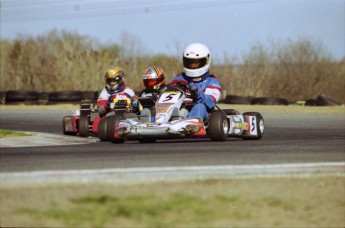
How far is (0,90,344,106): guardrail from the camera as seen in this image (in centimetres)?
3188

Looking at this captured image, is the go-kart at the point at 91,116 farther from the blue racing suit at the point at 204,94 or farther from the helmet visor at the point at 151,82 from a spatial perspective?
the blue racing suit at the point at 204,94

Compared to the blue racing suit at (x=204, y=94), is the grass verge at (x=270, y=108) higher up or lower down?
lower down

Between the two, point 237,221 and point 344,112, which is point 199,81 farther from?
point 344,112

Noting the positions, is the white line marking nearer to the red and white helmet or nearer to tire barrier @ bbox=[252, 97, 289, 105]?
the red and white helmet

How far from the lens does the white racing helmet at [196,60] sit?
15312mm

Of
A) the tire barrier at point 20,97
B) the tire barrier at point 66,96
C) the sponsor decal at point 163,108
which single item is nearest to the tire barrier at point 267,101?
the tire barrier at point 66,96

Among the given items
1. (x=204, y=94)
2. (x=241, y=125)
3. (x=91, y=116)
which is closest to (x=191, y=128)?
(x=204, y=94)

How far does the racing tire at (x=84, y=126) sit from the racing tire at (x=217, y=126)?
3370mm

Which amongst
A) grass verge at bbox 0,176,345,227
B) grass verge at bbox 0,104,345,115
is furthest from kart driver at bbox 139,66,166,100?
grass verge at bbox 0,104,345,115

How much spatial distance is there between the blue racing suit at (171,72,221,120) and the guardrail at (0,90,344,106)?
16205mm

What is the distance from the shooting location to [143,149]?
12250 mm

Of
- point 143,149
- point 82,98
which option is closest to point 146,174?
point 143,149

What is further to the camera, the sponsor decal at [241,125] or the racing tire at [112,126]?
the sponsor decal at [241,125]

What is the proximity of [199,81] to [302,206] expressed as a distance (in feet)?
25.3
